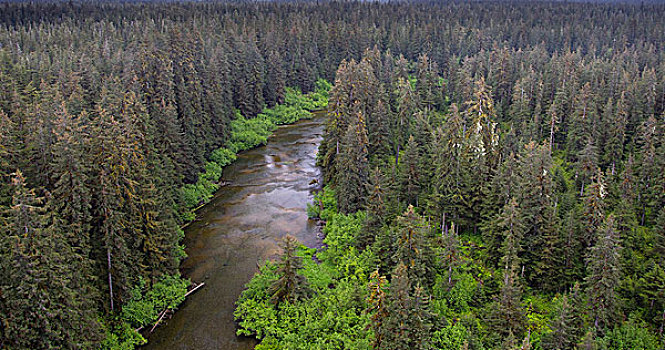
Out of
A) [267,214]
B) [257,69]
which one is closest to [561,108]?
[267,214]

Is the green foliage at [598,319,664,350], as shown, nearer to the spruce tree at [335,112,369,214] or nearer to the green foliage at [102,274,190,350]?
the spruce tree at [335,112,369,214]

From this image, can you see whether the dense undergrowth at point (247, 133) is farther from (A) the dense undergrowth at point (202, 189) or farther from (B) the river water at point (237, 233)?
(B) the river water at point (237, 233)

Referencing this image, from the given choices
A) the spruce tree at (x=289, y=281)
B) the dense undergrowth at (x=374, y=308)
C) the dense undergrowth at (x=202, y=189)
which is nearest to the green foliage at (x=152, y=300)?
the dense undergrowth at (x=202, y=189)

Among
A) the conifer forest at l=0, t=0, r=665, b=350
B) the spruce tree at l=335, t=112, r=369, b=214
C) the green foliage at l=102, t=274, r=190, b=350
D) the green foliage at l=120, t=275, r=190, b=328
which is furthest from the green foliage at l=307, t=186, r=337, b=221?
the green foliage at l=120, t=275, r=190, b=328

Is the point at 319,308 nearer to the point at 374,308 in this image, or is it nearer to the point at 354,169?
the point at 374,308

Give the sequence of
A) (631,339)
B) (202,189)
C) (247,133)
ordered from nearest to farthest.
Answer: (631,339), (202,189), (247,133)

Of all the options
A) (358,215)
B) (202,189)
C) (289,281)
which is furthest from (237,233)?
(289,281)
